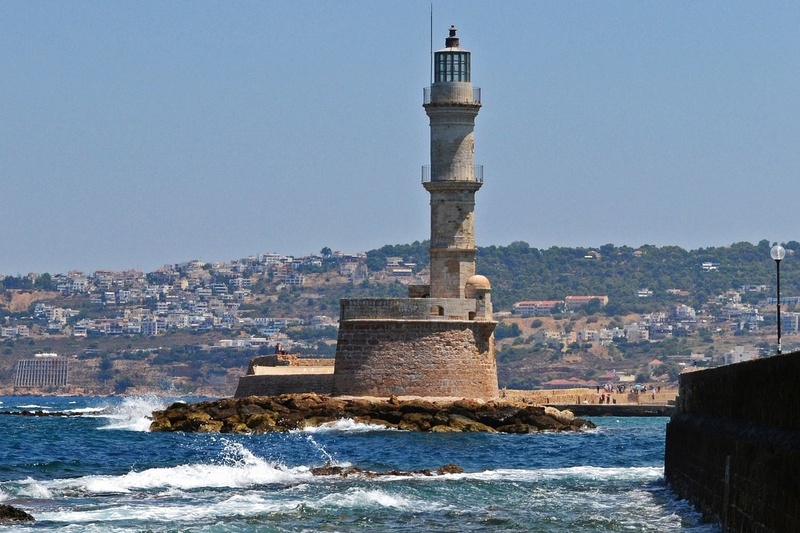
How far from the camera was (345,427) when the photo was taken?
124ft

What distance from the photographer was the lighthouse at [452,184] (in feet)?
139

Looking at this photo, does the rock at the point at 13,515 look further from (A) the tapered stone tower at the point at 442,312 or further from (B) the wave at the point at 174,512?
(A) the tapered stone tower at the point at 442,312

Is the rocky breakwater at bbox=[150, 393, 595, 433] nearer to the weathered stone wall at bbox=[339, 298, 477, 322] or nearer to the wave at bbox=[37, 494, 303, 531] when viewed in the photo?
the weathered stone wall at bbox=[339, 298, 477, 322]

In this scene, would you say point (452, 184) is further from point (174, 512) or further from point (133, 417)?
point (174, 512)

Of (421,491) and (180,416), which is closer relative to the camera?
(421,491)

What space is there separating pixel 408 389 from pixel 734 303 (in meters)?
158

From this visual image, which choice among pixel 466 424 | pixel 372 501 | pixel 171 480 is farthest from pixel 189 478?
pixel 466 424

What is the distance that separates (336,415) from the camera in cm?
3862

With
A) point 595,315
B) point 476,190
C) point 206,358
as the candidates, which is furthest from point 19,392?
point 476,190

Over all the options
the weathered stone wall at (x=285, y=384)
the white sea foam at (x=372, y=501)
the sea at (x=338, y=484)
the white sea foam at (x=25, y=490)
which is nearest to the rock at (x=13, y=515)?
the sea at (x=338, y=484)

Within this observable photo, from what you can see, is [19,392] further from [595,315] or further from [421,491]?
[421,491]

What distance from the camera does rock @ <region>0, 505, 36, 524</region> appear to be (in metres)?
18.2

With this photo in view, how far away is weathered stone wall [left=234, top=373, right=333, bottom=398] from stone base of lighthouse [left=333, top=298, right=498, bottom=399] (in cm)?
155

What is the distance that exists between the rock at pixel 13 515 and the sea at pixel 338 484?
17 cm
